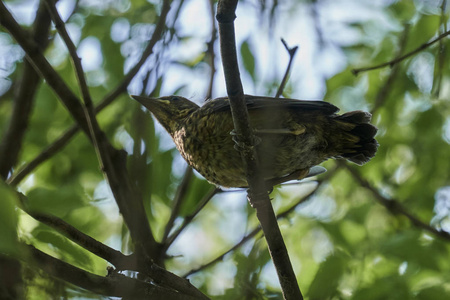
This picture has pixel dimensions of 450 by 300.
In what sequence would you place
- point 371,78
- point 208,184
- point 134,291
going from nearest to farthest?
point 134,291 < point 208,184 < point 371,78

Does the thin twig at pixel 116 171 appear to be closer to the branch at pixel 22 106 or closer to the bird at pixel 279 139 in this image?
the bird at pixel 279 139

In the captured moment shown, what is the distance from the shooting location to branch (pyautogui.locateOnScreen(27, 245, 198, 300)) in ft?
6.75

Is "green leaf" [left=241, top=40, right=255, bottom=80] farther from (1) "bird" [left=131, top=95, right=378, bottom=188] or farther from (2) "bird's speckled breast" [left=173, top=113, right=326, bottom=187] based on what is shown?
(2) "bird's speckled breast" [left=173, top=113, right=326, bottom=187]

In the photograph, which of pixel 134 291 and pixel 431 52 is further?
pixel 431 52

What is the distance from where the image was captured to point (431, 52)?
447 centimetres

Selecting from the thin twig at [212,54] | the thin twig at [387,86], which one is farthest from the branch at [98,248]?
the thin twig at [387,86]

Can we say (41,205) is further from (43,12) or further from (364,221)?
(364,221)

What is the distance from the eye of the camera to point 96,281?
7.08ft

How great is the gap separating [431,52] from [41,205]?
328 centimetres

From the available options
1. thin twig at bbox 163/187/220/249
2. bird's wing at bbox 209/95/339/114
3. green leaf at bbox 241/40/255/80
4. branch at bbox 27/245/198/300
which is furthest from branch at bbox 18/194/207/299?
green leaf at bbox 241/40/255/80

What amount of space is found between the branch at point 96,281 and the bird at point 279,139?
1275 mm

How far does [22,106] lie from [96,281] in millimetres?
2445

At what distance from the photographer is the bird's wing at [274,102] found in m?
3.52

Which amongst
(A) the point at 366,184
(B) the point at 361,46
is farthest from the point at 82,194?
(B) the point at 361,46
